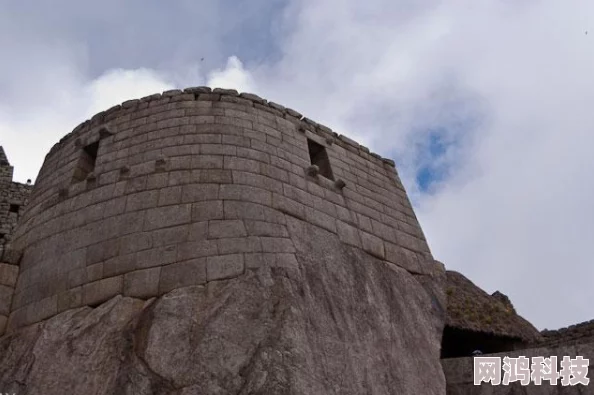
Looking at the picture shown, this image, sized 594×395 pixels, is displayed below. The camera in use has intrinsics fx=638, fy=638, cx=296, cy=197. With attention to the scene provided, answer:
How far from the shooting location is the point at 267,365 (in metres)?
4.83

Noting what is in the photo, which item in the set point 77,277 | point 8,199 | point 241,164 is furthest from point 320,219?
point 8,199

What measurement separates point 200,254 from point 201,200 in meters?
0.69

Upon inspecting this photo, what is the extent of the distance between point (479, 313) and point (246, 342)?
3785 millimetres

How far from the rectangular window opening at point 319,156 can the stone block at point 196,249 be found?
241 centimetres

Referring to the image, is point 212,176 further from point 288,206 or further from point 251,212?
point 288,206

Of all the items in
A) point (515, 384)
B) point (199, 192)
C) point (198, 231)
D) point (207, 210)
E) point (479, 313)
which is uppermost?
point (199, 192)

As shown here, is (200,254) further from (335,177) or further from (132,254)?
(335,177)

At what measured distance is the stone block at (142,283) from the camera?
5.47 metres

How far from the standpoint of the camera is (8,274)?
638cm

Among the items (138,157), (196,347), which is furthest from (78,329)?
(138,157)

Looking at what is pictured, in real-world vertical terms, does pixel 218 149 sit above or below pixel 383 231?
above

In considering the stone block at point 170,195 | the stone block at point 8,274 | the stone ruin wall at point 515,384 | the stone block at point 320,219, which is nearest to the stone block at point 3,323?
the stone block at point 8,274

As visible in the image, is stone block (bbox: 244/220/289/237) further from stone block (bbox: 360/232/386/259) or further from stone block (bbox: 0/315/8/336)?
stone block (bbox: 0/315/8/336)

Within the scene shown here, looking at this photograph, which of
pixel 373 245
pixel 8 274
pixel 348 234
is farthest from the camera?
pixel 373 245
